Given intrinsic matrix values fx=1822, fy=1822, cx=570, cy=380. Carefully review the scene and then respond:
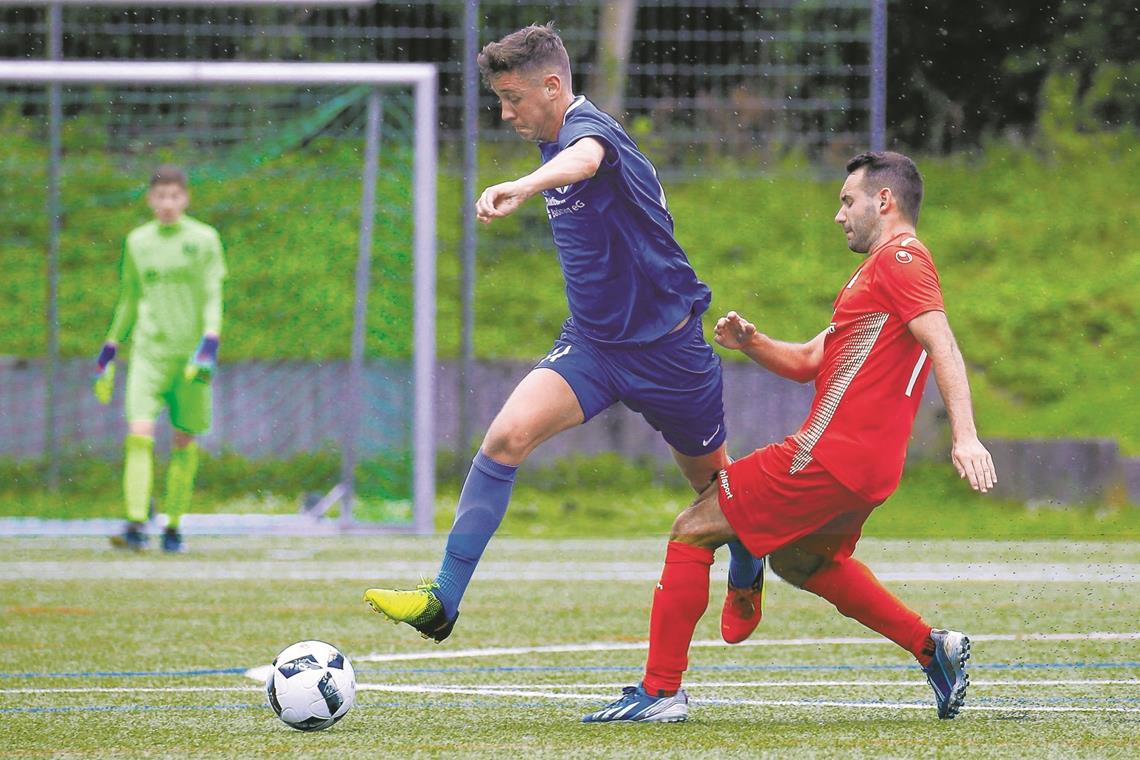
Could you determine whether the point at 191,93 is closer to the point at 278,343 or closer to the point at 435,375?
the point at 278,343

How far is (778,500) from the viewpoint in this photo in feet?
14.9

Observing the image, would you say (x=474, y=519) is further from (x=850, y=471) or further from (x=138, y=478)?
(x=138, y=478)

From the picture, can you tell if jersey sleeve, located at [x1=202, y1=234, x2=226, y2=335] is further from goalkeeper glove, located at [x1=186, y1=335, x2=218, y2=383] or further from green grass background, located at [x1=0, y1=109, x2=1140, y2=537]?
green grass background, located at [x1=0, y1=109, x2=1140, y2=537]

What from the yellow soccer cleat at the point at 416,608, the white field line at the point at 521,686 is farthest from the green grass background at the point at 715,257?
the yellow soccer cleat at the point at 416,608

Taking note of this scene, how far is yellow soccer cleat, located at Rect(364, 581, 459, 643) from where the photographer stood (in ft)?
15.0

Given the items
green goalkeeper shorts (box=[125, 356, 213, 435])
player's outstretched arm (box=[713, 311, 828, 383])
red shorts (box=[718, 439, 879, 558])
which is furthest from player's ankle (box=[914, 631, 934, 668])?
green goalkeeper shorts (box=[125, 356, 213, 435])

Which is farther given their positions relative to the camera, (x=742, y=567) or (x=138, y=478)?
(x=138, y=478)

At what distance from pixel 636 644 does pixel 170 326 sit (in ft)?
15.4

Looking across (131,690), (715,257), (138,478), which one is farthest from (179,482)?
(715,257)

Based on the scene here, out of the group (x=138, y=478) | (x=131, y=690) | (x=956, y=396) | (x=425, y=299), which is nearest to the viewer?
(x=956, y=396)

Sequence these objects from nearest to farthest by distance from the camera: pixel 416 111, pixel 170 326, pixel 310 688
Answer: pixel 310 688, pixel 170 326, pixel 416 111

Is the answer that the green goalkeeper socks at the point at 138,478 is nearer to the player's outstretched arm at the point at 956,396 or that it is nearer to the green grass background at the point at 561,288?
the green grass background at the point at 561,288

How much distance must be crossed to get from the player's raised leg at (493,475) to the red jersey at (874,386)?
2.32 ft

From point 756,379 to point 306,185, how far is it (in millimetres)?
3283
